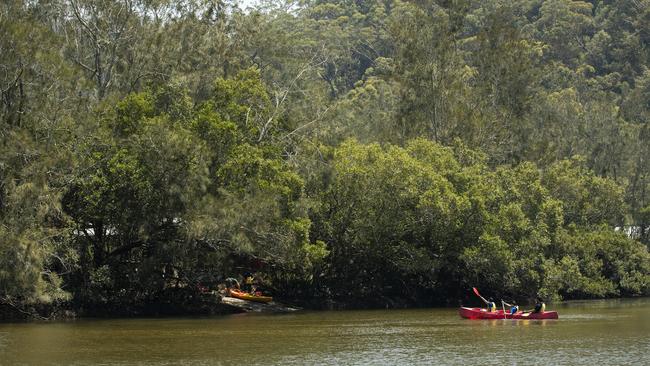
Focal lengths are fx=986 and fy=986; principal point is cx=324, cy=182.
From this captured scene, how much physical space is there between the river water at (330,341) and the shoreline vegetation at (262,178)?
2774 millimetres

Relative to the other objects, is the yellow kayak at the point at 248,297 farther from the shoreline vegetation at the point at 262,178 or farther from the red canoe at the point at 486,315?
the red canoe at the point at 486,315

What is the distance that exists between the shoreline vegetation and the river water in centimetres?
277

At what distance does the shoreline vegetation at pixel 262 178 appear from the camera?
123 ft

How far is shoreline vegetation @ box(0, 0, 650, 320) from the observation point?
37.5 m

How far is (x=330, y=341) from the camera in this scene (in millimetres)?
31469

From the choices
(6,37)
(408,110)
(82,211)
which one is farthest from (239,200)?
(408,110)

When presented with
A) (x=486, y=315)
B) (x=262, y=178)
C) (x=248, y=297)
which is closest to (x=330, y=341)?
(x=486, y=315)

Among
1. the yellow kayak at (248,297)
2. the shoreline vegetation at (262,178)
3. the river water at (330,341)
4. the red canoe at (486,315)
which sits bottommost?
the river water at (330,341)

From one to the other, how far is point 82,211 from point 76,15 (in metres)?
10.2

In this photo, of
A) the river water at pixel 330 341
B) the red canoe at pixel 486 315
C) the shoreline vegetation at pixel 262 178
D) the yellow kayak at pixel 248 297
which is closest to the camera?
the river water at pixel 330 341

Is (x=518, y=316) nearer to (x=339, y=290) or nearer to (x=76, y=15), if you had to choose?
(x=339, y=290)

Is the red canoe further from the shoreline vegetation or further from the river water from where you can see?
the shoreline vegetation

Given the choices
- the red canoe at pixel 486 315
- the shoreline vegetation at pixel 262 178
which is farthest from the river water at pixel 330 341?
the shoreline vegetation at pixel 262 178

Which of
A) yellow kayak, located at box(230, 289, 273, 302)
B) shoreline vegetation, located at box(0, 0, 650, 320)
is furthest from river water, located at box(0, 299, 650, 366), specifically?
yellow kayak, located at box(230, 289, 273, 302)
